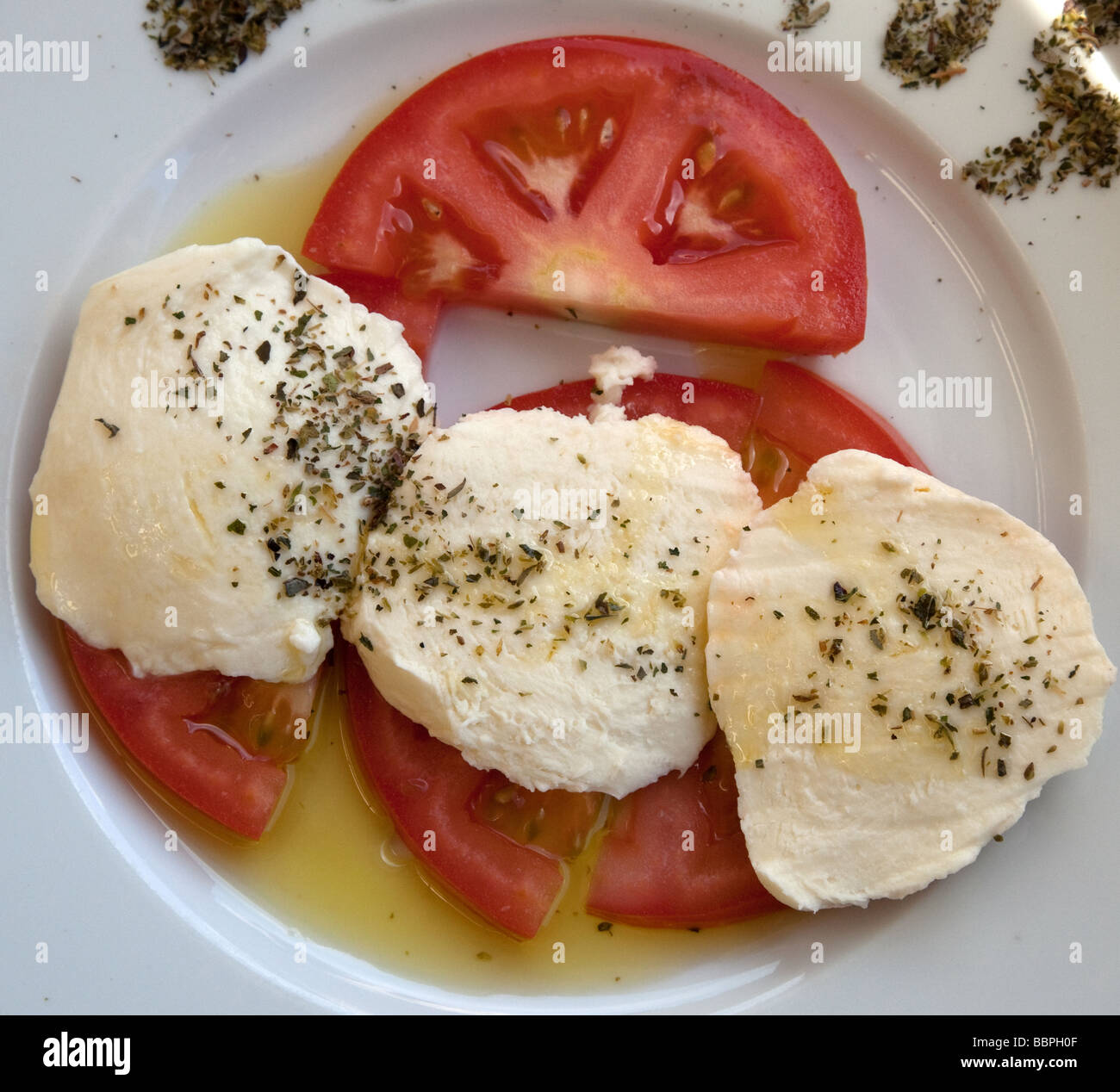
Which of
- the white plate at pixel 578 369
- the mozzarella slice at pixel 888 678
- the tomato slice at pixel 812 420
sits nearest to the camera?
the mozzarella slice at pixel 888 678

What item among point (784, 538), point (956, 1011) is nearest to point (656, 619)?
point (784, 538)

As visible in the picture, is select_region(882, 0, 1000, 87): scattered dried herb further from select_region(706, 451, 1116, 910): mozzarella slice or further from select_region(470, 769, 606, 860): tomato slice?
select_region(470, 769, 606, 860): tomato slice

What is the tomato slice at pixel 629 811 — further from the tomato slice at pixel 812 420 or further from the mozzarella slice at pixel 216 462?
the mozzarella slice at pixel 216 462

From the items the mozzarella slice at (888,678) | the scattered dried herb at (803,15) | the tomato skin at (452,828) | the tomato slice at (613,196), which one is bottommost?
the tomato skin at (452,828)

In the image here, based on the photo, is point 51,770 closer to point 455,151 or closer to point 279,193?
point 279,193

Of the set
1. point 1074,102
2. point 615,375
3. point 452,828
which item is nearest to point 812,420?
point 615,375

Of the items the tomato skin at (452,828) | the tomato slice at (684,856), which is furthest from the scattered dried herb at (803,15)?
the tomato skin at (452,828)
